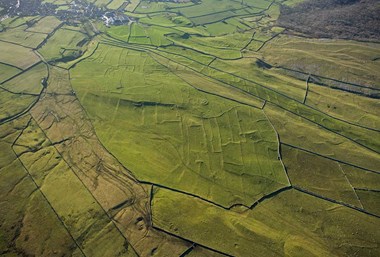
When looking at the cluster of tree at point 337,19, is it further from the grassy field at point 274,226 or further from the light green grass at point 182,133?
the grassy field at point 274,226

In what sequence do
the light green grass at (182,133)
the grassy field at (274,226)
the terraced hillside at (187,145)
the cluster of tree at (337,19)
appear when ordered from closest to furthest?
the grassy field at (274,226) → the terraced hillside at (187,145) → the light green grass at (182,133) → the cluster of tree at (337,19)

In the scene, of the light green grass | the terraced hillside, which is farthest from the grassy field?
the light green grass

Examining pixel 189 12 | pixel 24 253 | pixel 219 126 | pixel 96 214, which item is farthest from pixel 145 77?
pixel 189 12

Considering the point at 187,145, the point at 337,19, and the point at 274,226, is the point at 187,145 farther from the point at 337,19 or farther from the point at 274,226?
the point at 337,19

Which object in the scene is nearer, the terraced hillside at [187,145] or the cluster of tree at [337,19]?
the terraced hillside at [187,145]

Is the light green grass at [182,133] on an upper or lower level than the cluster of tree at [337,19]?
lower

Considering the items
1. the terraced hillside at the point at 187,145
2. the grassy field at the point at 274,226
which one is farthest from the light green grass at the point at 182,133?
the grassy field at the point at 274,226

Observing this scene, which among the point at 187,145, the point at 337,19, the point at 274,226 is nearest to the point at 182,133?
the point at 187,145

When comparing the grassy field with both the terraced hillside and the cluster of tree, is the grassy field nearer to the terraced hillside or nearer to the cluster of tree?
the terraced hillside
